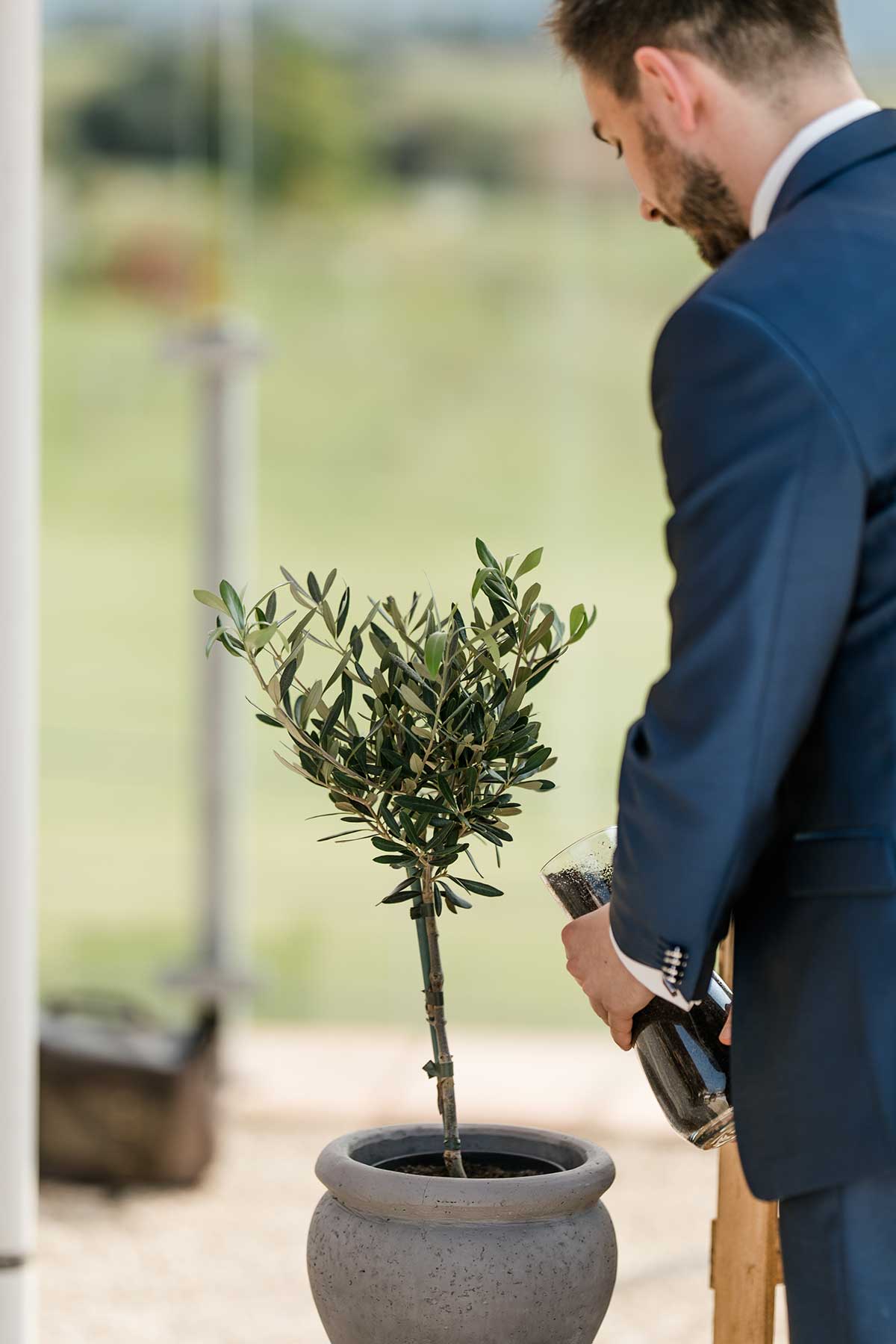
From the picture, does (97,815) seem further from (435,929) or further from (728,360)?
(728,360)

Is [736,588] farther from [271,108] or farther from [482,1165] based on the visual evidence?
[271,108]

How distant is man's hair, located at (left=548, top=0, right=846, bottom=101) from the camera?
1331 mm

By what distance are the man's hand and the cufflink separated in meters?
0.09

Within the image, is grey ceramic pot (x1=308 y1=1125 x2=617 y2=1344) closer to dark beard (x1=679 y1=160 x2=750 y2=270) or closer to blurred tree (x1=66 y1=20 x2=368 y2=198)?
dark beard (x1=679 y1=160 x2=750 y2=270)

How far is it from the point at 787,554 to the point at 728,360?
0.15 meters

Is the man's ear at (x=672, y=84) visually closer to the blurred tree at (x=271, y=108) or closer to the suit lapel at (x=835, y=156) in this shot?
the suit lapel at (x=835, y=156)

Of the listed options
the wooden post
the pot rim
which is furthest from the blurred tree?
the pot rim

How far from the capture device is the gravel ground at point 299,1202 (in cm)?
305

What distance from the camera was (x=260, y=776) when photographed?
6.48m

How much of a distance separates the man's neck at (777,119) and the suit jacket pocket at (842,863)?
52 cm

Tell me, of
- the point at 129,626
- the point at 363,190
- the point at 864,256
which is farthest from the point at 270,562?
the point at 864,256

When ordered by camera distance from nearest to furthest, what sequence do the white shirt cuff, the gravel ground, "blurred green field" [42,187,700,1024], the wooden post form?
the white shirt cuff
the wooden post
the gravel ground
"blurred green field" [42,187,700,1024]

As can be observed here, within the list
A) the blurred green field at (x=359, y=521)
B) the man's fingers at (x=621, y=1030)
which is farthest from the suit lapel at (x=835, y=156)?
the blurred green field at (x=359, y=521)

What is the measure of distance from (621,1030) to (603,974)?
3.5 inches
